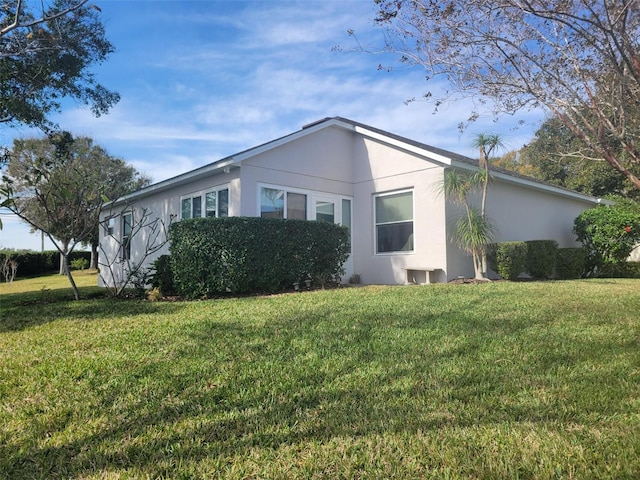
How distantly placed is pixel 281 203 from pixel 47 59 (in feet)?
21.4

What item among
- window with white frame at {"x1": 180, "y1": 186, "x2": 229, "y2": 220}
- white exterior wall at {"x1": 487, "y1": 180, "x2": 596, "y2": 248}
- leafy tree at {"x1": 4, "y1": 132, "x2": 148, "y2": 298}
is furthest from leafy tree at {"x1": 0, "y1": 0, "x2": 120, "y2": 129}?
white exterior wall at {"x1": 487, "y1": 180, "x2": 596, "y2": 248}

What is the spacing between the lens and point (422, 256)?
35.3ft

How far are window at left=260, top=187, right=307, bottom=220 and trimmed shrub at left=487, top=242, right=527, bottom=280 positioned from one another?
Answer: 16.4 ft

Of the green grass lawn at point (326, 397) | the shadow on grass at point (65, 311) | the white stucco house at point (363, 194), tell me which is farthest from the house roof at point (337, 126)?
the green grass lawn at point (326, 397)

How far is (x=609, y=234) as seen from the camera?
12562mm

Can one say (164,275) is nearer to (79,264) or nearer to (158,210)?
(158,210)

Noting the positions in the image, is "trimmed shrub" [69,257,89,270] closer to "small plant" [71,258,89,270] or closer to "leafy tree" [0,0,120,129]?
"small plant" [71,258,89,270]

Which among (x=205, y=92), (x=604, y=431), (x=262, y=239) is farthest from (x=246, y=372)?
(x=205, y=92)

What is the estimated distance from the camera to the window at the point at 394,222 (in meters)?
11.2

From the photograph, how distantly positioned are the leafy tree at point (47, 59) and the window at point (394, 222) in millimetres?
8349

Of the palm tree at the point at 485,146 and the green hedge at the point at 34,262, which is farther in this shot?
the green hedge at the point at 34,262

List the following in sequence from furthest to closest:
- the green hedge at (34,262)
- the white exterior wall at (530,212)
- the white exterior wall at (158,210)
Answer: the green hedge at (34,262) < the white exterior wall at (530,212) < the white exterior wall at (158,210)

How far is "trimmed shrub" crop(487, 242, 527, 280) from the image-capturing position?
394 inches

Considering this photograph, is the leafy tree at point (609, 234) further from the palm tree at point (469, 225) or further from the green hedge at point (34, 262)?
the green hedge at point (34, 262)
